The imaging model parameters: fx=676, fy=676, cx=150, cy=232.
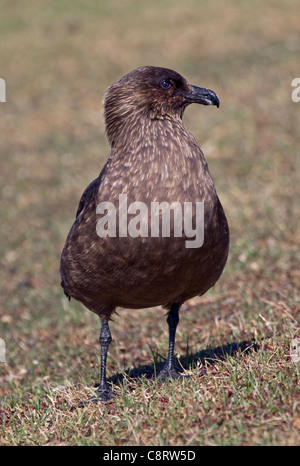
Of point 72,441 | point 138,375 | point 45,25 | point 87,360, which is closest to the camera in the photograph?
point 72,441

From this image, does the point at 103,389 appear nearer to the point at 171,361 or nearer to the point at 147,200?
the point at 171,361

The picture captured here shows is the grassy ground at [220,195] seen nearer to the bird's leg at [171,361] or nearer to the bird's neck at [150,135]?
the bird's leg at [171,361]

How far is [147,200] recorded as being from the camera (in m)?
4.71

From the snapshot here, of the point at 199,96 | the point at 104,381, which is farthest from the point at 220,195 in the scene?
the point at 104,381

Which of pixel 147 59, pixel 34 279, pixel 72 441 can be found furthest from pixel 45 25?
pixel 72 441

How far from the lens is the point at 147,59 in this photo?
22.6 m

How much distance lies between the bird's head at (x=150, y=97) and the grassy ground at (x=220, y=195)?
1.92 metres

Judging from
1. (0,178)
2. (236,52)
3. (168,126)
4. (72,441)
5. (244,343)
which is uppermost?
(236,52)

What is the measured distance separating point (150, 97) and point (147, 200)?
0.94 meters

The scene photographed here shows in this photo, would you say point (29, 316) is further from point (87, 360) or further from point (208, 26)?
point (208, 26)

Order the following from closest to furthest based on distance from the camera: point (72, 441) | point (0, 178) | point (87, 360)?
point (72, 441) → point (87, 360) → point (0, 178)

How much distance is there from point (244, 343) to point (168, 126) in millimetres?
2055

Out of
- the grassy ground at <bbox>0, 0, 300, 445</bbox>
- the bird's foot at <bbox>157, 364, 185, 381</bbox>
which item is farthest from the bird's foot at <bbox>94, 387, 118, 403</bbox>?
the bird's foot at <bbox>157, 364, 185, 381</bbox>
